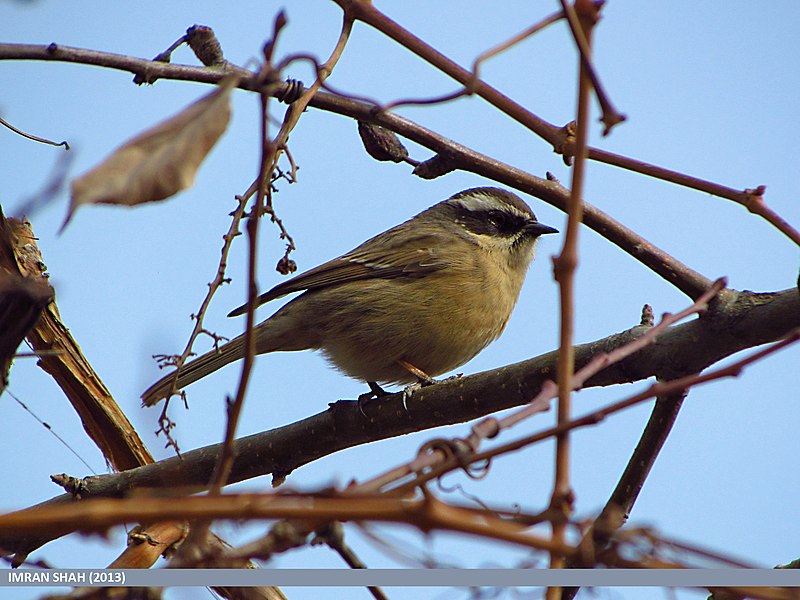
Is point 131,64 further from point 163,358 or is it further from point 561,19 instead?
point 561,19

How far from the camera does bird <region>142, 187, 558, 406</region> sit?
622cm

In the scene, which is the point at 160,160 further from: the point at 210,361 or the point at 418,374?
the point at 210,361

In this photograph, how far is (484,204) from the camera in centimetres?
753

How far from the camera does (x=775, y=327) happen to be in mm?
3162


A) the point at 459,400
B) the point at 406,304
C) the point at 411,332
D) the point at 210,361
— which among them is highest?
the point at 406,304

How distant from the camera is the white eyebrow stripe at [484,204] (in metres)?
7.34

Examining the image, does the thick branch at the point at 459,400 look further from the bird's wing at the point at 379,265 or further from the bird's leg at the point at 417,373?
the bird's wing at the point at 379,265

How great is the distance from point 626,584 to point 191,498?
94 centimetres

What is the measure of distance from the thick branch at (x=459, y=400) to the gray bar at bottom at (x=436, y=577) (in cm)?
76

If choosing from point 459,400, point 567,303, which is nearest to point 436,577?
point 567,303

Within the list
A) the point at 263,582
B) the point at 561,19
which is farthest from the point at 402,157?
the point at 263,582

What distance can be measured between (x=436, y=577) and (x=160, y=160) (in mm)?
1061

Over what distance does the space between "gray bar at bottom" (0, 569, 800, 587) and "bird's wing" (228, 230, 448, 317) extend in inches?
176

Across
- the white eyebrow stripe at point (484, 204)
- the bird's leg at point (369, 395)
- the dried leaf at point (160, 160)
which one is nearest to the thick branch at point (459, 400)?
the bird's leg at point (369, 395)
